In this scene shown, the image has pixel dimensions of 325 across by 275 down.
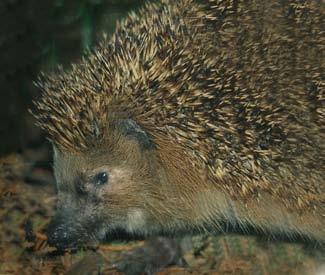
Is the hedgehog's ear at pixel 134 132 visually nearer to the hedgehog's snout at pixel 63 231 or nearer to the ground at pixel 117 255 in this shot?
the hedgehog's snout at pixel 63 231

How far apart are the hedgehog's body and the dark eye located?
36mm

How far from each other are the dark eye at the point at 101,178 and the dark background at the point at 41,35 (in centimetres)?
154

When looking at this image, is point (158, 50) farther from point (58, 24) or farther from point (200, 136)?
point (58, 24)

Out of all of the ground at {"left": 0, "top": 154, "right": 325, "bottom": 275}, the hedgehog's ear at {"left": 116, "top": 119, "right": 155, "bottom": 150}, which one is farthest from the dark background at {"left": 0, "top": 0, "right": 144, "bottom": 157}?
the hedgehog's ear at {"left": 116, "top": 119, "right": 155, "bottom": 150}

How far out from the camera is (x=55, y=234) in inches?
185

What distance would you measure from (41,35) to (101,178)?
A: 1.93 m

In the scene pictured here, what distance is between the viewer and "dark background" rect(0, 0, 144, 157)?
5.95 metres

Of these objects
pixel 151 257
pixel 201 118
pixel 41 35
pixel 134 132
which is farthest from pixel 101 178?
pixel 41 35

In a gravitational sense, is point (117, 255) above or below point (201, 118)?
below

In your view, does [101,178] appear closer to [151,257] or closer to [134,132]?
[134,132]

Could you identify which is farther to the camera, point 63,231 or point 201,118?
point 63,231

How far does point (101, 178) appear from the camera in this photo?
462 cm

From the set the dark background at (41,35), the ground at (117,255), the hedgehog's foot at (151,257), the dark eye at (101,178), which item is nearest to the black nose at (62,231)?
the dark eye at (101,178)

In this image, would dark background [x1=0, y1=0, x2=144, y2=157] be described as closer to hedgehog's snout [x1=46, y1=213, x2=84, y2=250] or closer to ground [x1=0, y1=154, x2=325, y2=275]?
ground [x1=0, y1=154, x2=325, y2=275]
